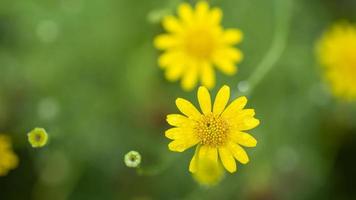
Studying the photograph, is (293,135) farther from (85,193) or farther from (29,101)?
(29,101)

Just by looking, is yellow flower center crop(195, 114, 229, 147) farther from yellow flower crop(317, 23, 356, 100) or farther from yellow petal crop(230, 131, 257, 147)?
yellow flower crop(317, 23, 356, 100)

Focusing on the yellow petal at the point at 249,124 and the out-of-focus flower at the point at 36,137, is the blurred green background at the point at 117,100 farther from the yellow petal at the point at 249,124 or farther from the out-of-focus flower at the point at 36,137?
the yellow petal at the point at 249,124

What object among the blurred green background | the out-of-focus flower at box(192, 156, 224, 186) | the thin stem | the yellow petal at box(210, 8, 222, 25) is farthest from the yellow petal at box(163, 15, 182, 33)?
the out-of-focus flower at box(192, 156, 224, 186)

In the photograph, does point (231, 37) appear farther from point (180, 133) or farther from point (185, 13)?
point (180, 133)

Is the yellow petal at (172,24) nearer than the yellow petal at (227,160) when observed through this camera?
No

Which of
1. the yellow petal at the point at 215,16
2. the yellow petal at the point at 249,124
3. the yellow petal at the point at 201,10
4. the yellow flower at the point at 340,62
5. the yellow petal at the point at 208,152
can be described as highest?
the yellow flower at the point at 340,62

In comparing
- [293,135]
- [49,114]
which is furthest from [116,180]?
[293,135]

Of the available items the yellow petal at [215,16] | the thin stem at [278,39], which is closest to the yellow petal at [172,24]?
the yellow petal at [215,16]

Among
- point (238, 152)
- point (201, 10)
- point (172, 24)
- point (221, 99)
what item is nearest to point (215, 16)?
point (201, 10)

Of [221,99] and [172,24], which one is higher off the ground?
[172,24]
